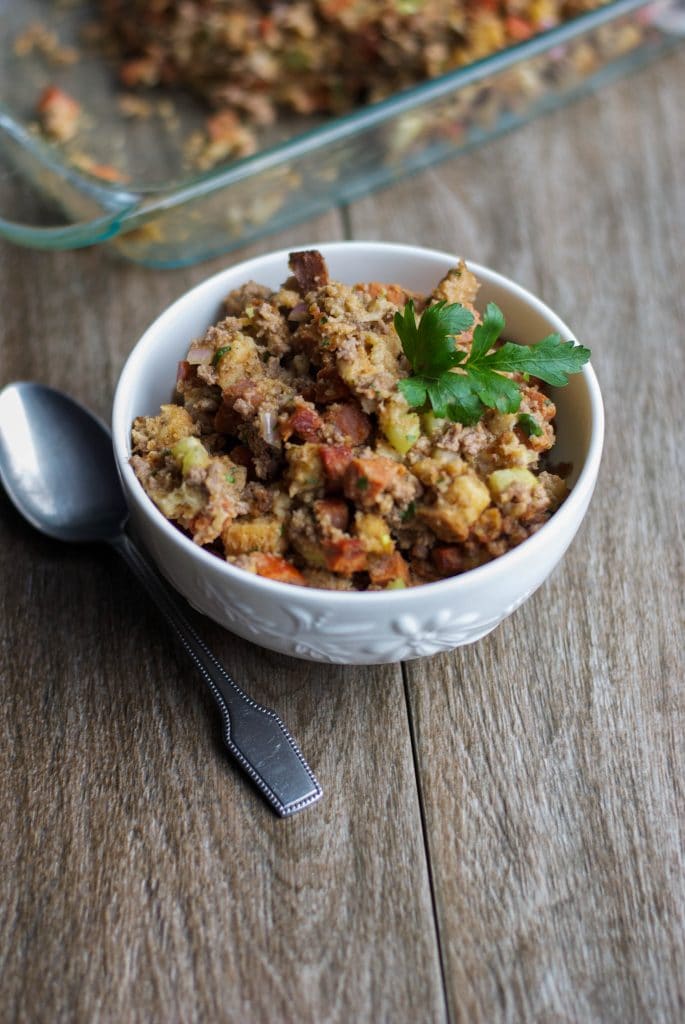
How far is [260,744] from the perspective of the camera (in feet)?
5.45

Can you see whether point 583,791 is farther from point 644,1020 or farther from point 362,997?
point 362,997

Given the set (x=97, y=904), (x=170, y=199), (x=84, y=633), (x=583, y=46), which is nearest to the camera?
(x=97, y=904)

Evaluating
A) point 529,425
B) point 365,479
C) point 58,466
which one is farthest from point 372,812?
point 58,466

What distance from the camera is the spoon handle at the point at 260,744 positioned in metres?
1.63

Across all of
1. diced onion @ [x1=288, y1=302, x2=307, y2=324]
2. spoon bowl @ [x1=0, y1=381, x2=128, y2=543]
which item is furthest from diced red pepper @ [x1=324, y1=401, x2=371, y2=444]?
spoon bowl @ [x1=0, y1=381, x2=128, y2=543]

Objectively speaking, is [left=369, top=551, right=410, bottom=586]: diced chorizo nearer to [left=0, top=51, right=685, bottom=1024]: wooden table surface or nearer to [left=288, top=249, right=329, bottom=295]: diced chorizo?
[left=0, top=51, right=685, bottom=1024]: wooden table surface

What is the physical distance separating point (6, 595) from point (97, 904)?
0.62 metres

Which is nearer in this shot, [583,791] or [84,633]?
[583,791]

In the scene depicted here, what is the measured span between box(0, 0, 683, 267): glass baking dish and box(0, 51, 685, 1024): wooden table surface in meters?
0.77

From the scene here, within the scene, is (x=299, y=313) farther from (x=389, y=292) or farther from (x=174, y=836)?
(x=174, y=836)

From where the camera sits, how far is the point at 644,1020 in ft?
4.76

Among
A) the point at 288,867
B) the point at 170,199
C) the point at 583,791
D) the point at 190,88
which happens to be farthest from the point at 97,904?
the point at 190,88

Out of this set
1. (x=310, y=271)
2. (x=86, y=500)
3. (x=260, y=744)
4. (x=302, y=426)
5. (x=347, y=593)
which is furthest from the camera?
(x=86, y=500)

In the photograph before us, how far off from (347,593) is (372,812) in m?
0.43
